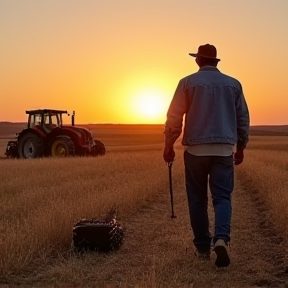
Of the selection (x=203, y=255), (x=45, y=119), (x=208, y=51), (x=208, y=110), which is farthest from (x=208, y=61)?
(x=45, y=119)

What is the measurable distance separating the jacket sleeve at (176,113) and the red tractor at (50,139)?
1936 cm

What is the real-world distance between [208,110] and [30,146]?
21.3 meters

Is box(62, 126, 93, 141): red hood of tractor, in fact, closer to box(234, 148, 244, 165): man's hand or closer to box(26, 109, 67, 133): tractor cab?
box(26, 109, 67, 133): tractor cab

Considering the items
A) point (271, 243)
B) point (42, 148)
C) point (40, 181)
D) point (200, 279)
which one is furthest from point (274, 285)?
point (42, 148)

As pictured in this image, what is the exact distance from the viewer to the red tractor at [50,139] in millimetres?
25750

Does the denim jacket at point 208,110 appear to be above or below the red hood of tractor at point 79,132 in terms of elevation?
above

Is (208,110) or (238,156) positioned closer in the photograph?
(208,110)

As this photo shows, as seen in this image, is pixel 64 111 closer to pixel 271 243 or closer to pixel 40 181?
pixel 40 181

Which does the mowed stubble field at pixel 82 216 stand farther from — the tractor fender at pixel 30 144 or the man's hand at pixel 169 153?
the tractor fender at pixel 30 144

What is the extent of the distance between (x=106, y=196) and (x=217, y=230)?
4356 millimetres

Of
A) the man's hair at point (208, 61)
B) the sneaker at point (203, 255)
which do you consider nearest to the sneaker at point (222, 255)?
the sneaker at point (203, 255)

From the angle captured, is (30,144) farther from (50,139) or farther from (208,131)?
(208,131)

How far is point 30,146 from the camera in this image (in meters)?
26.5

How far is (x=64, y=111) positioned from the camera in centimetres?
2792
